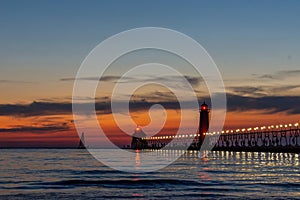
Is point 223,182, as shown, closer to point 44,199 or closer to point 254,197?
point 254,197

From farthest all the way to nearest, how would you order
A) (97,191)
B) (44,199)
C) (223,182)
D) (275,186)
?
(223,182) < (275,186) < (97,191) < (44,199)

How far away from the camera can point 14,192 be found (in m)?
49.7

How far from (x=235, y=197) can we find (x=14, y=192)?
19707 mm

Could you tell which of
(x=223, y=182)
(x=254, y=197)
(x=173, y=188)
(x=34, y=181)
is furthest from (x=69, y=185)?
(x=254, y=197)

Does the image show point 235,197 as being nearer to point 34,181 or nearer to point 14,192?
point 14,192

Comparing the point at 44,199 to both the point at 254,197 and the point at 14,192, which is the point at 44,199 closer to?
the point at 14,192

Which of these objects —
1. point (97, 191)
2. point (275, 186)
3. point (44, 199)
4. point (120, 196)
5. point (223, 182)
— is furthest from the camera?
point (223, 182)

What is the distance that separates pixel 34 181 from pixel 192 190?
19.6 metres

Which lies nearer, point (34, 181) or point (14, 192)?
point (14, 192)

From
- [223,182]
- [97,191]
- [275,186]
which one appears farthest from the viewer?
[223,182]

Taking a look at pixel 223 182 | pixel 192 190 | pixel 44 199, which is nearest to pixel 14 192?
pixel 44 199

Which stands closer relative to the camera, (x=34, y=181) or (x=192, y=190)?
(x=192, y=190)

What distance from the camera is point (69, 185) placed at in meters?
57.5

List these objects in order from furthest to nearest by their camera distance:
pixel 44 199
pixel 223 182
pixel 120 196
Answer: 1. pixel 223 182
2. pixel 120 196
3. pixel 44 199
